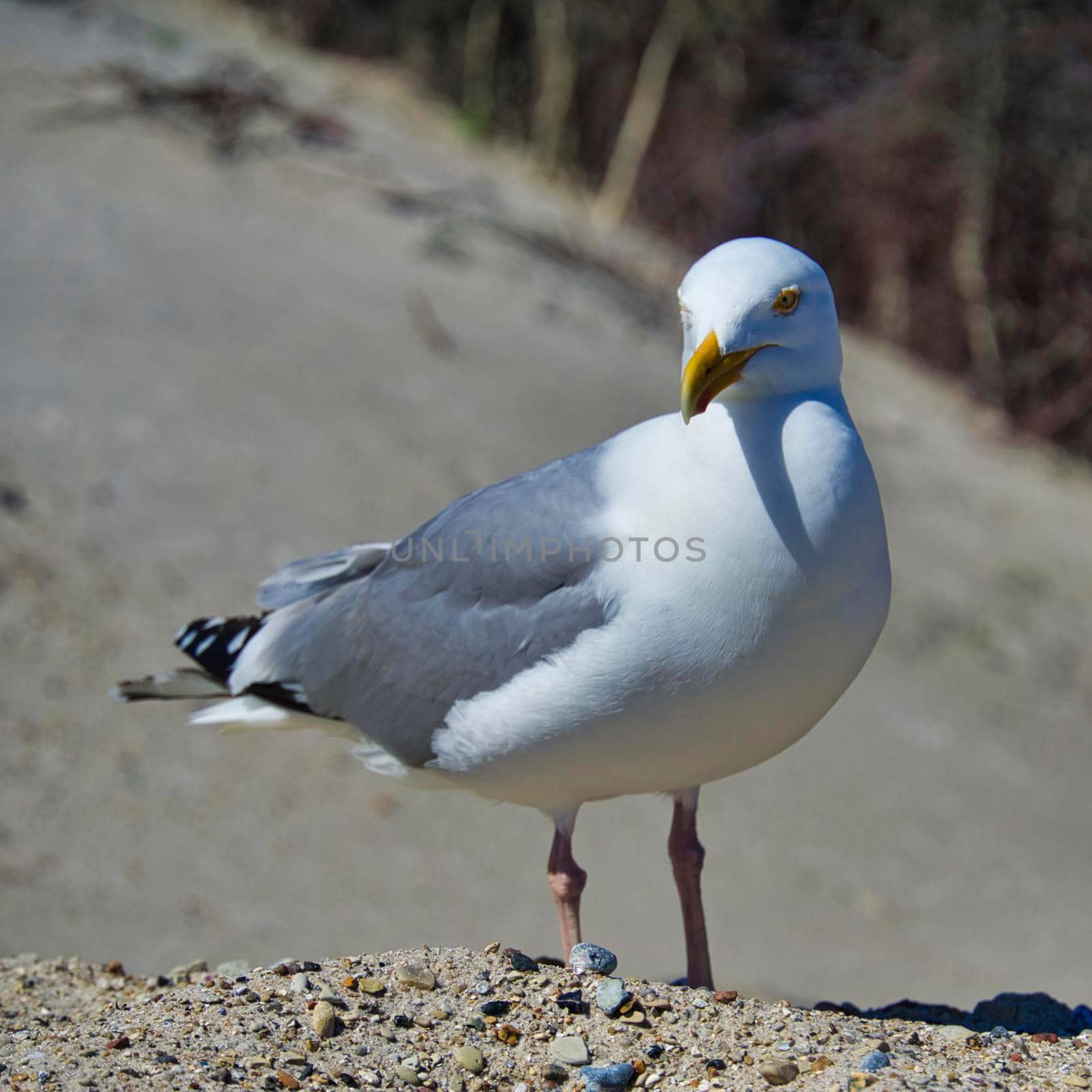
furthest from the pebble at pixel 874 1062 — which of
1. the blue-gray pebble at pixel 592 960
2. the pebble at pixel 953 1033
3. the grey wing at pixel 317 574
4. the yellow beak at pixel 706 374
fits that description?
the grey wing at pixel 317 574

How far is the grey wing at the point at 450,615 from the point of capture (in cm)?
330

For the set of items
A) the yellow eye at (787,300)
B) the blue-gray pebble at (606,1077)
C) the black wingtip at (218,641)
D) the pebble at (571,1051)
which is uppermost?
the yellow eye at (787,300)

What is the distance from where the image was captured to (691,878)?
12.2 ft

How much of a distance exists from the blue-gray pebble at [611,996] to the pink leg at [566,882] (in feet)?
2.26

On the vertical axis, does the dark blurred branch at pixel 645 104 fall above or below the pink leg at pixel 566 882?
above

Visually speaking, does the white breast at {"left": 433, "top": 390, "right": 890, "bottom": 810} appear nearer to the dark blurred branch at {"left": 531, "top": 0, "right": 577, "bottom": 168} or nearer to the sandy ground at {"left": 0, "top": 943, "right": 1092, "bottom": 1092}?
the sandy ground at {"left": 0, "top": 943, "right": 1092, "bottom": 1092}

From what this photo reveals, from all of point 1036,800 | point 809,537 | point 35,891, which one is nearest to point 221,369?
point 35,891

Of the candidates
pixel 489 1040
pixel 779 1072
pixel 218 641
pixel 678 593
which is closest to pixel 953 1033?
pixel 779 1072

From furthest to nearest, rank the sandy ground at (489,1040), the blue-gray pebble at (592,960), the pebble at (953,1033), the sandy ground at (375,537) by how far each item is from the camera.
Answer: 1. the sandy ground at (375,537)
2. the blue-gray pebble at (592,960)
3. the pebble at (953,1033)
4. the sandy ground at (489,1040)

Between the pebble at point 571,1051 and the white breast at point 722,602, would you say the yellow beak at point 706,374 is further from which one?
the pebble at point 571,1051

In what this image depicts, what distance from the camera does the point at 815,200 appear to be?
451 inches

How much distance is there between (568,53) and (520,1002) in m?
10.4

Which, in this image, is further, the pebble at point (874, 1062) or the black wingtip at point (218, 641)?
the black wingtip at point (218, 641)

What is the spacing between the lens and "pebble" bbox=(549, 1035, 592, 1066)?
2711mm
